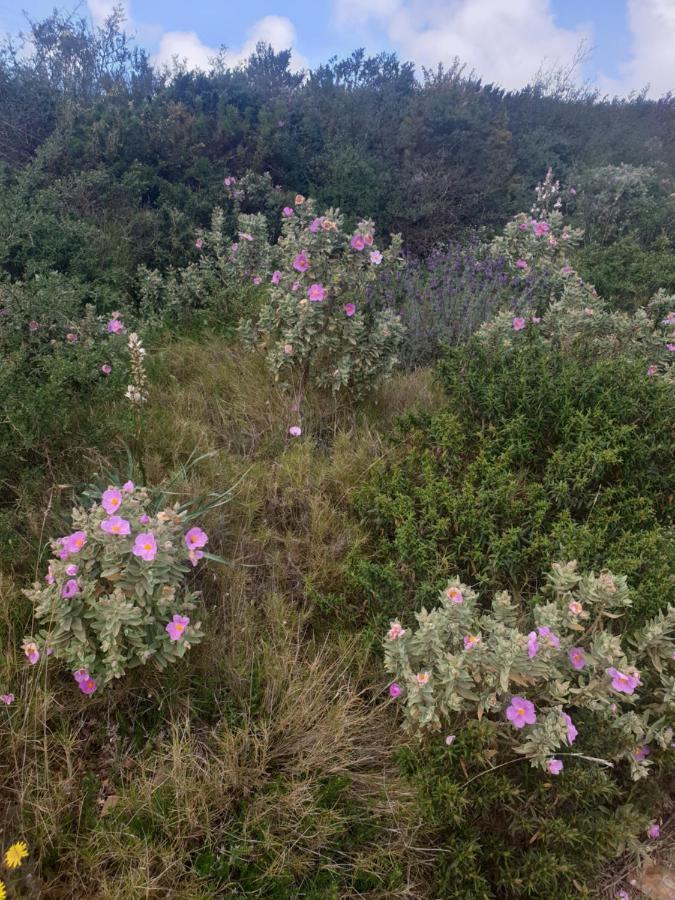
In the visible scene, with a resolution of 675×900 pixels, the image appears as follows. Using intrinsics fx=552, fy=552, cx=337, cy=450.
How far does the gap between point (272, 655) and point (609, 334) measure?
9.93ft

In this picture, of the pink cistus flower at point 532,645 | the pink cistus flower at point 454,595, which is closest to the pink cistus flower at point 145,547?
the pink cistus flower at point 454,595

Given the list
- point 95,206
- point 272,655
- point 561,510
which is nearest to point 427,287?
point 561,510

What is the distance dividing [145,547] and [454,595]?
0.99m

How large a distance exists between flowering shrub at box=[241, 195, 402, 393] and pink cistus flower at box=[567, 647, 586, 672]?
1.87 metres

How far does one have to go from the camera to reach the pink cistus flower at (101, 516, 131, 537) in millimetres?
1719

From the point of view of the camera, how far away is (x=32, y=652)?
67.7 inches

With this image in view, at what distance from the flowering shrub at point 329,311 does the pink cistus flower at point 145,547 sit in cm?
165

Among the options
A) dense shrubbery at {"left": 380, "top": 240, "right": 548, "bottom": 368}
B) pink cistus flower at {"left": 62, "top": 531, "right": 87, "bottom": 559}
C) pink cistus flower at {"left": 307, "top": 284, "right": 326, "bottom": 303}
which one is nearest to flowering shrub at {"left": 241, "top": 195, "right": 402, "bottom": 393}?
pink cistus flower at {"left": 307, "top": 284, "right": 326, "bottom": 303}

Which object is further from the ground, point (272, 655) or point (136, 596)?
point (136, 596)

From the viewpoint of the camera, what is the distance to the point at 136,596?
175 cm

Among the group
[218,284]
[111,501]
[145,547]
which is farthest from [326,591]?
[218,284]

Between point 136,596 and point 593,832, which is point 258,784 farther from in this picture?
point 593,832

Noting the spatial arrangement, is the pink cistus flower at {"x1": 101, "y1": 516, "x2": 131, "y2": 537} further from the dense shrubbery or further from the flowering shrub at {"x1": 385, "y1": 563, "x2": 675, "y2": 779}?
the dense shrubbery

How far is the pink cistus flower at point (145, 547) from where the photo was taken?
1710mm
